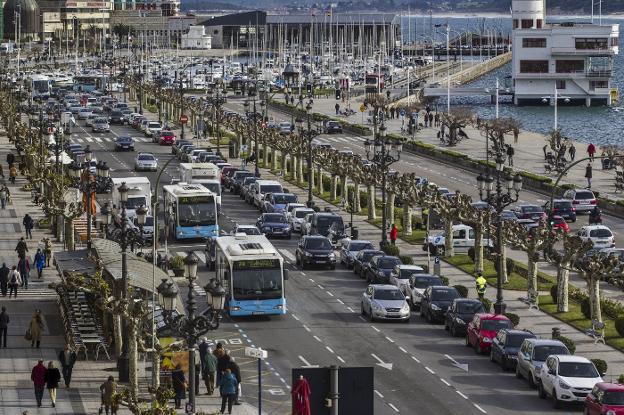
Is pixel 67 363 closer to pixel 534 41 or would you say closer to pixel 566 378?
pixel 566 378

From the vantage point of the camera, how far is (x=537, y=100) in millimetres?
190500

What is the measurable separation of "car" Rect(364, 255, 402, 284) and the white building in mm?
115622

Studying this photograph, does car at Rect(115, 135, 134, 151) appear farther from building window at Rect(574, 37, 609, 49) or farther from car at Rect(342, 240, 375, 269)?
building window at Rect(574, 37, 609, 49)

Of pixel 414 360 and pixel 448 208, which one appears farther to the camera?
pixel 448 208

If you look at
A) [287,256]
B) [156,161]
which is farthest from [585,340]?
[156,161]

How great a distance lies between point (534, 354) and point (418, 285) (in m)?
13.4

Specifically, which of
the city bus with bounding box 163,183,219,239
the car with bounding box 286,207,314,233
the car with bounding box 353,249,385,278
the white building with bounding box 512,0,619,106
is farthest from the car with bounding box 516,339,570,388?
the white building with bounding box 512,0,619,106

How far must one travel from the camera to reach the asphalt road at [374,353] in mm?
46156

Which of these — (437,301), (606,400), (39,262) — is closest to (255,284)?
(437,301)

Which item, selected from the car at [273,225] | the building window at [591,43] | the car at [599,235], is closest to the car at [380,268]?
the car at [273,225]

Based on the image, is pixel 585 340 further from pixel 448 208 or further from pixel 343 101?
pixel 343 101

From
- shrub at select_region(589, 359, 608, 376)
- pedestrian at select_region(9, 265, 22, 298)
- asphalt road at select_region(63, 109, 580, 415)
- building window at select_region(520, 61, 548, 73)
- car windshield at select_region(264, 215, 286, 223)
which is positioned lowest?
asphalt road at select_region(63, 109, 580, 415)

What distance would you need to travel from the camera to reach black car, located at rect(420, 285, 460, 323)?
189 feet

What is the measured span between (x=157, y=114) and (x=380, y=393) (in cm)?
11912
